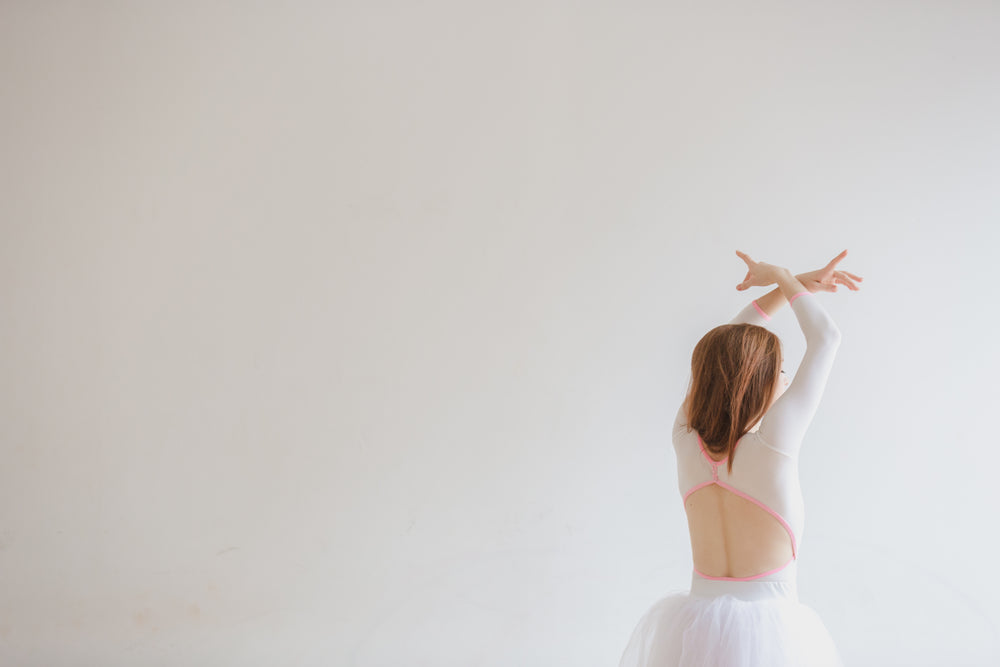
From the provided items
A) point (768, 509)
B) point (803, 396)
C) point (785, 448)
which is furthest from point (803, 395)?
point (768, 509)

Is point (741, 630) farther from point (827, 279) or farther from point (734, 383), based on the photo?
point (827, 279)

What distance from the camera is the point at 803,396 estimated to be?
1.59 m

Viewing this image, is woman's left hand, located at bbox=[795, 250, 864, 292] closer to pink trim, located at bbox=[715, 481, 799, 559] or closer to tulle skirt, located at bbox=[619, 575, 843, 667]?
pink trim, located at bbox=[715, 481, 799, 559]

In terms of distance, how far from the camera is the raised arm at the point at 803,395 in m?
1.58

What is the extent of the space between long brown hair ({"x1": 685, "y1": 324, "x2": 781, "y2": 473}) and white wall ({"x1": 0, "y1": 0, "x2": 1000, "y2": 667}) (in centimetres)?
97

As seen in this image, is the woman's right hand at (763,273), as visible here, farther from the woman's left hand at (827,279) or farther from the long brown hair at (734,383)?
the long brown hair at (734,383)

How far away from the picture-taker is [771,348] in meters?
1.64

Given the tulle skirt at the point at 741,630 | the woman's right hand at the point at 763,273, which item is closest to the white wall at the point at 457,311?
the woman's right hand at the point at 763,273

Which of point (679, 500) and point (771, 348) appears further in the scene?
point (679, 500)

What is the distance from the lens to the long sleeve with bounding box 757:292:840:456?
158 centimetres

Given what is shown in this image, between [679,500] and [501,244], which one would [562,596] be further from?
[501,244]

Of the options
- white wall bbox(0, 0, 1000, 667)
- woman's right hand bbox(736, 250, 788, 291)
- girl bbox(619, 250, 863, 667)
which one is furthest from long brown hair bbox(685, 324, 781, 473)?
white wall bbox(0, 0, 1000, 667)

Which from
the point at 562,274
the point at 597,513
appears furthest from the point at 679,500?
the point at 562,274

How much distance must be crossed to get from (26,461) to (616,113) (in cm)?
240
